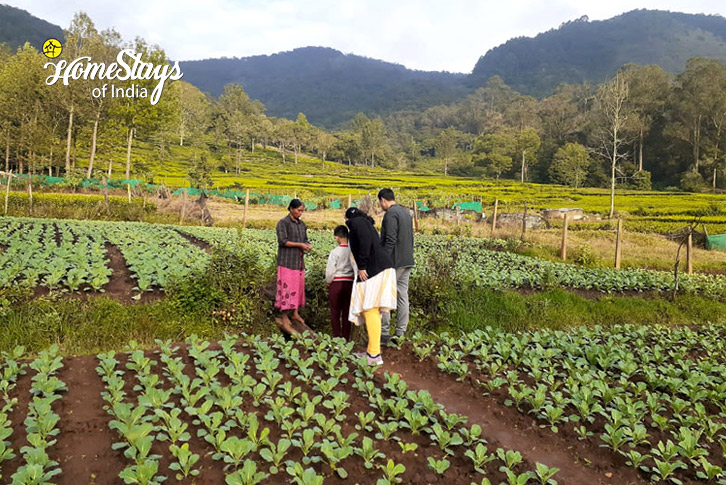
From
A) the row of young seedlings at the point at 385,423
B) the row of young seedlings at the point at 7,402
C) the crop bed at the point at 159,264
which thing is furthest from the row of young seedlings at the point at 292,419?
the crop bed at the point at 159,264

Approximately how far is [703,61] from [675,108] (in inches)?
309

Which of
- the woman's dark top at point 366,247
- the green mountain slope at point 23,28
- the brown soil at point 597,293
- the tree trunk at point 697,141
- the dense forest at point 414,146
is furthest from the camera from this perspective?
the green mountain slope at point 23,28

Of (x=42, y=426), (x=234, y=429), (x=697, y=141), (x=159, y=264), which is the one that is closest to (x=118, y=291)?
(x=159, y=264)

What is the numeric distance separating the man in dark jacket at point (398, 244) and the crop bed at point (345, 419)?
527 millimetres

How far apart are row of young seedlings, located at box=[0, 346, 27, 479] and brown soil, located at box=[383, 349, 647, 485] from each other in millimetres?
3592

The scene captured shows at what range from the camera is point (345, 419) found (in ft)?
12.6

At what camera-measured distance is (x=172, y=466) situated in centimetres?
279

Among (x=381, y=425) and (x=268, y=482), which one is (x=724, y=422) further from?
(x=268, y=482)

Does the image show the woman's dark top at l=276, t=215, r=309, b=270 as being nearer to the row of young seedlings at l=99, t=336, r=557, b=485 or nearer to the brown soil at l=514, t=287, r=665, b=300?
the row of young seedlings at l=99, t=336, r=557, b=485

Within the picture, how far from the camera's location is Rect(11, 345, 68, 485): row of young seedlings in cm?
253

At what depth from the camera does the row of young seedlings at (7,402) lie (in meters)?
2.82

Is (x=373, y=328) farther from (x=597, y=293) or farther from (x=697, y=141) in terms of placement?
(x=697, y=141)

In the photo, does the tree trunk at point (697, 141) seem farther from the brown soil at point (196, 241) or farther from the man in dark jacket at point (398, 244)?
the man in dark jacket at point (398, 244)

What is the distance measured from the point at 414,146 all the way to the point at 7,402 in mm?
121960
